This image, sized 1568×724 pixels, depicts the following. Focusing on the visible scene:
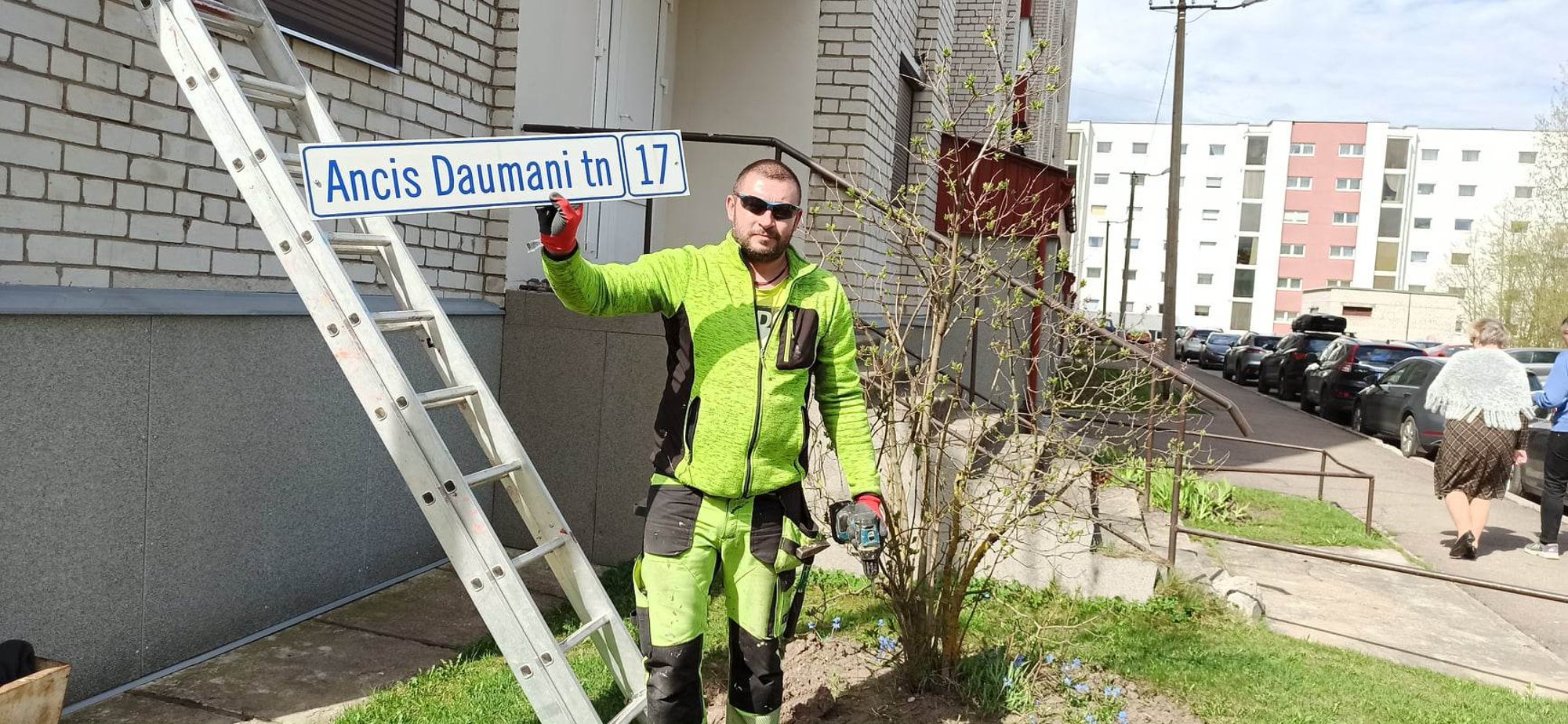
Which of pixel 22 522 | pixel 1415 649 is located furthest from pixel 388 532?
pixel 1415 649

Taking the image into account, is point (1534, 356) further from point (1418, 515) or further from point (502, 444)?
point (502, 444)

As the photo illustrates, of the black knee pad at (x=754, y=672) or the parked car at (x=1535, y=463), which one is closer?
the black knee pad at (x=754, y=672)

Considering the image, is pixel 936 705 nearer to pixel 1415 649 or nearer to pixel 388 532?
pixel 388 532

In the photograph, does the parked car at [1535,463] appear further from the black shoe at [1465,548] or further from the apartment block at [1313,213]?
the apartment block at [1313,213]

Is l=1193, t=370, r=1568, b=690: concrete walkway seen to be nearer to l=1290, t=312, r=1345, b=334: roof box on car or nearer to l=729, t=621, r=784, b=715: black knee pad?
l=729, t=621, r=784, b=715: black knee pad

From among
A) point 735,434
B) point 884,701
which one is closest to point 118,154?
point 735,434

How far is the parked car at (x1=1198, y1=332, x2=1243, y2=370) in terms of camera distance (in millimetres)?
40812

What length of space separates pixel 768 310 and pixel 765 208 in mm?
298

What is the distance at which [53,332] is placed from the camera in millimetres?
3551

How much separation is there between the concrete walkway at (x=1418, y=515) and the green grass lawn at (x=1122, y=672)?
92 cm

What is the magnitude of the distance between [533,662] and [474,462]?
3.08m

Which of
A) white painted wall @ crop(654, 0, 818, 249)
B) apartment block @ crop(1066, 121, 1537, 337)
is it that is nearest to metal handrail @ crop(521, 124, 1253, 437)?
white painted wall @ crop(654, 0, 818, 249)

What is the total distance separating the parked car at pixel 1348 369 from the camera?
19.4 m

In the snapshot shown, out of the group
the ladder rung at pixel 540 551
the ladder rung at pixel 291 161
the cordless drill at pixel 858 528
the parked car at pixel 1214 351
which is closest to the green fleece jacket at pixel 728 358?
the cordless drill at pixel 858 528
